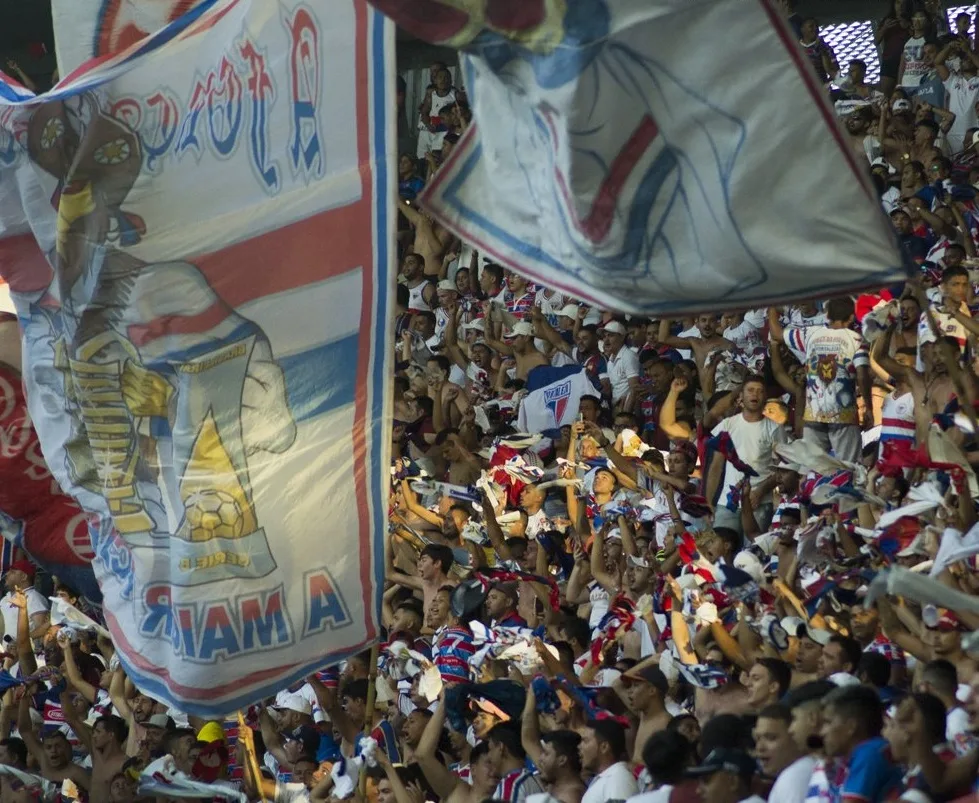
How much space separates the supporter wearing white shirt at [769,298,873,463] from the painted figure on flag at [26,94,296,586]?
3.64 metres

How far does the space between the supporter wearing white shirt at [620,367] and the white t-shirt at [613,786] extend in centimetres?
486

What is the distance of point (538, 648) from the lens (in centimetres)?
773

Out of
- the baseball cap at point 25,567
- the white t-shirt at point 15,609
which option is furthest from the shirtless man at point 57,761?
the baseball cap at point 25,567

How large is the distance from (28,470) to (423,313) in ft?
17.3

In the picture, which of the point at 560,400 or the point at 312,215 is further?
the point at 560,400

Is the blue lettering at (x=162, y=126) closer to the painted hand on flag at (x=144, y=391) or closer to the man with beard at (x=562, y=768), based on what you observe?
the painted hand on flag at (x=144, y=391)

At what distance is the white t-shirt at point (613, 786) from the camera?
244 inches

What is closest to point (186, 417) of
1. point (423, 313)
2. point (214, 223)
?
point (214, 223)

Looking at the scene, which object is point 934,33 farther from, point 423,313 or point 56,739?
point 56,739

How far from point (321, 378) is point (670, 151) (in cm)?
212

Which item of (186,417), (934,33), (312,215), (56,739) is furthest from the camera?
(934,33)

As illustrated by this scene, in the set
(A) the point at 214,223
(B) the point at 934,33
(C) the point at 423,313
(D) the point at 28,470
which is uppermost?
(A) the point at 214,223

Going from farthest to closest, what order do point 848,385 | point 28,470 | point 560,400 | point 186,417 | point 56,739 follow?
point 560,400, point 56,739, point 848,385, point 28,470, point 186,417

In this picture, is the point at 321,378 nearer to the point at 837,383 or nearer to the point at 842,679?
the point at 842,679
